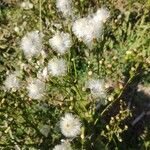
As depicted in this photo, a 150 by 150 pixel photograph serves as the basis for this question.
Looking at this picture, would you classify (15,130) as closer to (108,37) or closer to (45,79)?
(45,79)

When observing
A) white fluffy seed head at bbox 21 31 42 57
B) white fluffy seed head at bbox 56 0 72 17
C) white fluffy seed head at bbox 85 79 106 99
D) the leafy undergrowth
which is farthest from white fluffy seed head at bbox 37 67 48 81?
white fluffy seed head at bbox 56 0 72 17

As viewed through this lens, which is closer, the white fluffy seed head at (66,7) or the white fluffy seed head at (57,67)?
the white fluffy seed head at (57,67)

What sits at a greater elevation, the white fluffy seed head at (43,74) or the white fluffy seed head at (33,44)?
the white fluffy seed head at (33,44)

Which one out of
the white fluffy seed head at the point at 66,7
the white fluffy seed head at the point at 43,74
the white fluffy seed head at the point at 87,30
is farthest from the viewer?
the white fluffy seed head at the point at 66,7

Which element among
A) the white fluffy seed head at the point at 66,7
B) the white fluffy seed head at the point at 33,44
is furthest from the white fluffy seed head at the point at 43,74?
the white fluffy seed head at the point at 66,7

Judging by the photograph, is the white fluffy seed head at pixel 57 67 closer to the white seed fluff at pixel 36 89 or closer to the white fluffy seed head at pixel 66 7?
the white seed fluff at pixel 36 89

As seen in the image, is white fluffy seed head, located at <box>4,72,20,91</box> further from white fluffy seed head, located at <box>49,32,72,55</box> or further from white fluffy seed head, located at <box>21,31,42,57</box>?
white fluffy seed head, located at <box>49,32,72,55</box>
